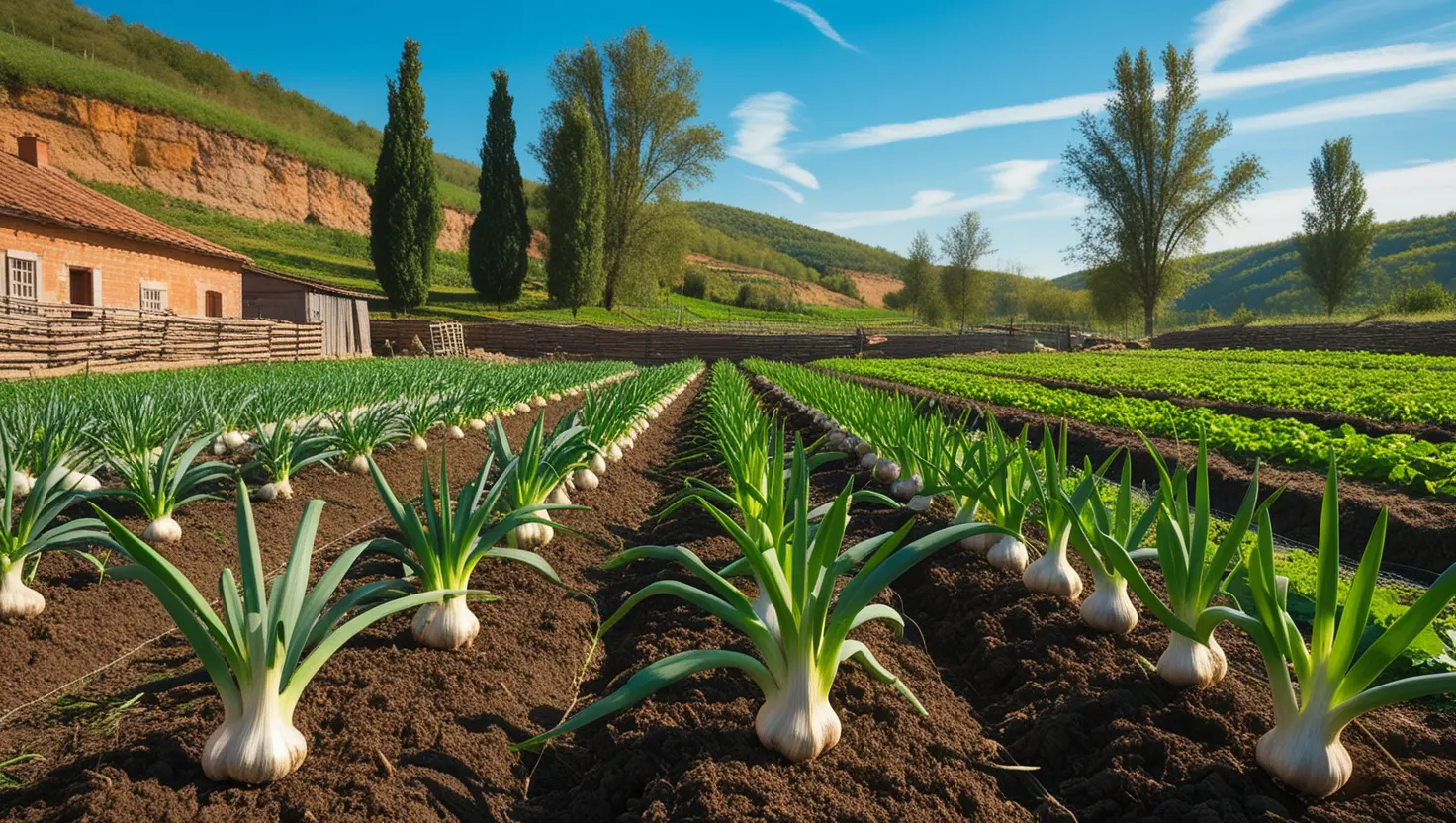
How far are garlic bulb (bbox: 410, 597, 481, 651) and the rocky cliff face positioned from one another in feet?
145

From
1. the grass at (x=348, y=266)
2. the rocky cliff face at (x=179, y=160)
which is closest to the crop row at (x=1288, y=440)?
the grass at (x=348, y=266)

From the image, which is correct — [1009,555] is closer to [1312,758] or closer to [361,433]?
[1312,758]

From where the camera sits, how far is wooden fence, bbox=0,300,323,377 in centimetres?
1057

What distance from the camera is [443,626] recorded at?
81.7 inches

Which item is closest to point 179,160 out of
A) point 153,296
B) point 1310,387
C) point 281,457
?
point 153,296

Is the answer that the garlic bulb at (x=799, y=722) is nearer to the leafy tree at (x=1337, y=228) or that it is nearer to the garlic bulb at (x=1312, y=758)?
the garlic bulb at (x=1312, y=758)

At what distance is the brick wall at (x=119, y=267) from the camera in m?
14.1

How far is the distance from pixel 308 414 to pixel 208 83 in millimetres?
70601

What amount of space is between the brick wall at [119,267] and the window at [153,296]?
0.10m

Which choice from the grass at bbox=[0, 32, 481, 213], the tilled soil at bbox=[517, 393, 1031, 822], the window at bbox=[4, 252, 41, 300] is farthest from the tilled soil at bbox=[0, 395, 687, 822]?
the grass at bbox=[0, 32, 481, 213]

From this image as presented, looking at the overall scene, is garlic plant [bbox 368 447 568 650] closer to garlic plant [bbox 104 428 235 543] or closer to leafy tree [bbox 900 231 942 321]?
garlic plant [bbox 104 428 235 543]

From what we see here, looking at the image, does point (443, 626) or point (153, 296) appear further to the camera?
point (153, 296)

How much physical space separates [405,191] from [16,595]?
29.6m

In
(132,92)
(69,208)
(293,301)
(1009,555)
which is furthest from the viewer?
(132,92)
